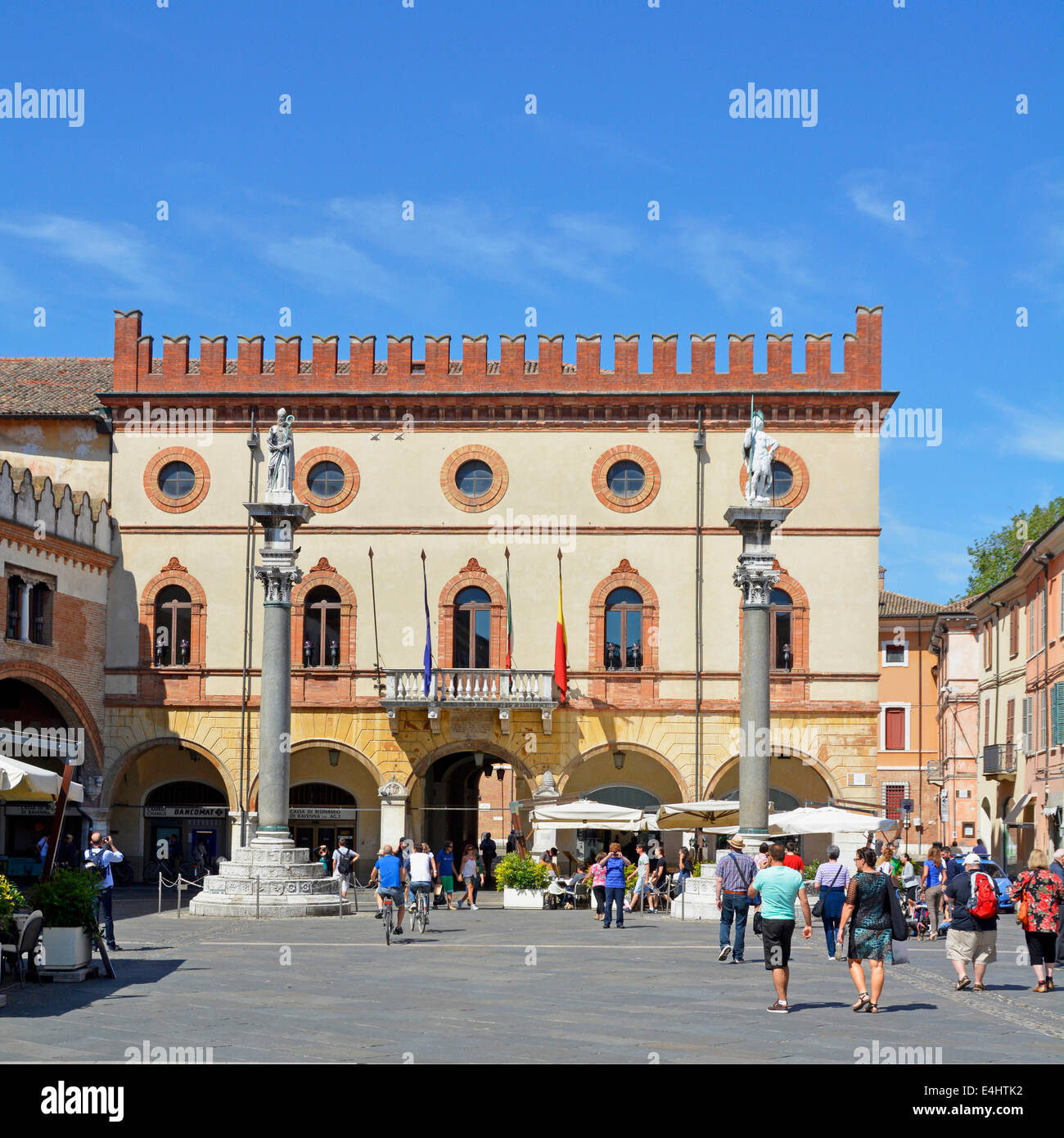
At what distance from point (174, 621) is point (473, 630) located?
7.63 metres

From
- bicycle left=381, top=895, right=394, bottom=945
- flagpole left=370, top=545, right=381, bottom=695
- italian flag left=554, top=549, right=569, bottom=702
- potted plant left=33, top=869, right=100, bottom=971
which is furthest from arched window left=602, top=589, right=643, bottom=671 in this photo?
potted plant left=33, top=869, right=100, bottom=971

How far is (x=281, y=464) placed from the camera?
96.2 feet

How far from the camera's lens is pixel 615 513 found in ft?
128

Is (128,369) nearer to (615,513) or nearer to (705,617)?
(615,513)

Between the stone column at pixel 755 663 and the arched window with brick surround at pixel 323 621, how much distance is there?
13.9 meters

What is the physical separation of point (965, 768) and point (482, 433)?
84.0ft

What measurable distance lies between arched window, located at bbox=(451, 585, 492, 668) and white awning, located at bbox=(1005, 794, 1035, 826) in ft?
51.9

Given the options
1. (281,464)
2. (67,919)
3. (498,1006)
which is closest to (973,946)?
(498,1006)

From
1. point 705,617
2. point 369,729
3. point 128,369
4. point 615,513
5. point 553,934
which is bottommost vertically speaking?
point 553,934

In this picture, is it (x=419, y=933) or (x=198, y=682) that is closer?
(x=419, y=933)

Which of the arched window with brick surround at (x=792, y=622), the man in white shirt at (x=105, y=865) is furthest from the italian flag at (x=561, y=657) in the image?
the man in white shirt at (x=105, y=865)

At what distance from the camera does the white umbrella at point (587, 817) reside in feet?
107
